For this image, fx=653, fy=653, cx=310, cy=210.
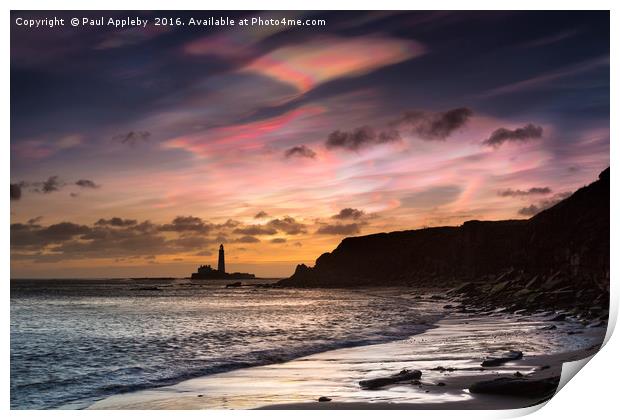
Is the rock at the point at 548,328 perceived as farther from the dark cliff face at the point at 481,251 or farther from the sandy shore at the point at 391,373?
the dark cliff face at the point at 481,251

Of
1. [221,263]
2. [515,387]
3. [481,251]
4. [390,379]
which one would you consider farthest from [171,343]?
[515,387]

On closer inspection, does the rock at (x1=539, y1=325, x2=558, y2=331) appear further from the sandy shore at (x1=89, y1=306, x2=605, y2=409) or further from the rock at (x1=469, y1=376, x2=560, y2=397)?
the rock at (x1=469, y1=376, x2=560, y2=397)

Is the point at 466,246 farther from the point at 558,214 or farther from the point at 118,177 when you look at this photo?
the point at 118,177

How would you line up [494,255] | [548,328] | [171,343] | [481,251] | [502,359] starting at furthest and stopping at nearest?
[171,343]
[494,255]
[481,251]
[548,328]
[502,359]

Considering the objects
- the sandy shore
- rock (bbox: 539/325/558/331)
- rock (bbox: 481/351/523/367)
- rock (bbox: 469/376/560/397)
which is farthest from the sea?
rock (bbox: 469/376/560/397)

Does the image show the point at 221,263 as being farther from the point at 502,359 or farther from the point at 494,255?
the point at 494,255

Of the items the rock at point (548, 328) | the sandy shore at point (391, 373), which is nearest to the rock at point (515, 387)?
Answer: the sandy shore at point (391, 373)
